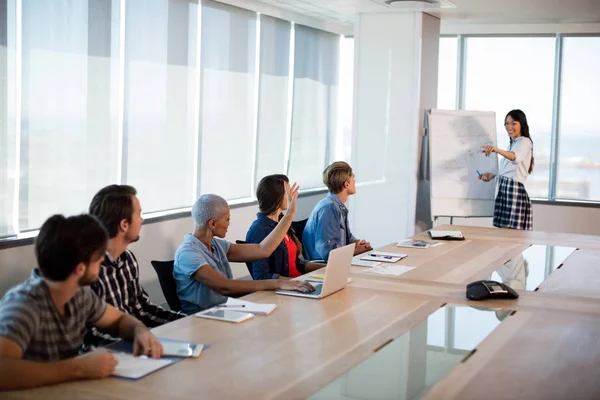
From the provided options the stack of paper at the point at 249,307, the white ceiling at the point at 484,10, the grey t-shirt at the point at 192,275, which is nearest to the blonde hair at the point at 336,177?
the grey t-shirt at the point at 192,275

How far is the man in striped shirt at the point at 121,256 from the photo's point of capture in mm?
3188

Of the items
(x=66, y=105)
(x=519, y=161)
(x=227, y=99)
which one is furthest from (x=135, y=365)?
(x=519, y=161)

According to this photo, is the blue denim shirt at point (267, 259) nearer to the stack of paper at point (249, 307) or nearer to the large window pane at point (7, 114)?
the stack of paper at point (249, 307)

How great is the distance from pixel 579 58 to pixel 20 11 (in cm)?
727

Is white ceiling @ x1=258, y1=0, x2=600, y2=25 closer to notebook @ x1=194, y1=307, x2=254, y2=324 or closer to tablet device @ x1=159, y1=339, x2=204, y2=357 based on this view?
notebook @ x1=194, y1=307, x2=254, y2=324

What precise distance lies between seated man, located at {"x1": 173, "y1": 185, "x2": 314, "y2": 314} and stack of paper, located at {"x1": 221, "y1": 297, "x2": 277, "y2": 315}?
33cm

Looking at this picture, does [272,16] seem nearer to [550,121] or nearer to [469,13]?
[469,13]

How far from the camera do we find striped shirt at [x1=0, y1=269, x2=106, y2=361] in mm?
2393

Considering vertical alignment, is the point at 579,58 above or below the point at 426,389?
above

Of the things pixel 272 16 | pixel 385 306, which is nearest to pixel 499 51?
pixel 272 16

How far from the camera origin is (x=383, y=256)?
4.74 m

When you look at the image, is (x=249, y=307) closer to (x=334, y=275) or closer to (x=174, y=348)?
(x=334, y=275)

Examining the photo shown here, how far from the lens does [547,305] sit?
11.8 feet

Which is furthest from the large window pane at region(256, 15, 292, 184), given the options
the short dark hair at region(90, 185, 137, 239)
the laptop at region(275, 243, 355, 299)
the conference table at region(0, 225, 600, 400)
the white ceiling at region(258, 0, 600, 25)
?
the short dark hair at region(90, 185, 137, 239)
